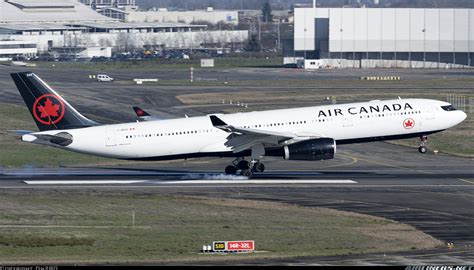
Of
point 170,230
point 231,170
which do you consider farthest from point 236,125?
point 170,230

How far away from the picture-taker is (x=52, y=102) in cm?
6944

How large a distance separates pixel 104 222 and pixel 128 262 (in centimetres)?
992

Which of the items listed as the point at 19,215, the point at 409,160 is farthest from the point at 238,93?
the point at 19,215

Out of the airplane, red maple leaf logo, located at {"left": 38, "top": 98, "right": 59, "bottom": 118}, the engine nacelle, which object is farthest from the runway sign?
red maple leaf logo, located at {"left": 38, "top": 98, "right": 59, "bottom": 118}

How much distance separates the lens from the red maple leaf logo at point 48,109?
227ft

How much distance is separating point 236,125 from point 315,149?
5749 millimetres

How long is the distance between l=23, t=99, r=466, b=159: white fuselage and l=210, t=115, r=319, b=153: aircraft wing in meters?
0.45

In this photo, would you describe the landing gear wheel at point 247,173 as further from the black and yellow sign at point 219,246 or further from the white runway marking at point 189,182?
the black and yellow sign at point 219,246

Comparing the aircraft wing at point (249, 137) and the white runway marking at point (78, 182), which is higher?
the aircraft wing at point (249, 137)

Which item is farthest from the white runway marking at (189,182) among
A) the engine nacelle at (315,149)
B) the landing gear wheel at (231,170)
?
the landing gear wheel at (231,170)

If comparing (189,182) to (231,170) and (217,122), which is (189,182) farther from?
(217,122)

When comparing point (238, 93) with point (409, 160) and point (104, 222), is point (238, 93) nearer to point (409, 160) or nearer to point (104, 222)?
point (409, 160)

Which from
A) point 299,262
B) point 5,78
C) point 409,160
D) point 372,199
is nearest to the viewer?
point 299,262

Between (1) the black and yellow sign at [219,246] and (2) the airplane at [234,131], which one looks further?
(2) the airplane at [234,131]
